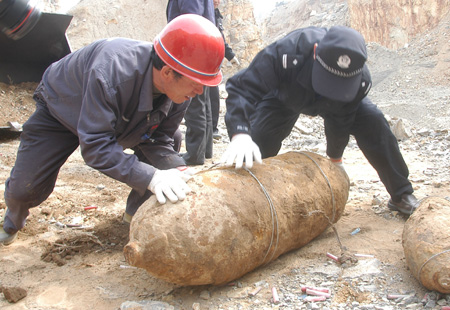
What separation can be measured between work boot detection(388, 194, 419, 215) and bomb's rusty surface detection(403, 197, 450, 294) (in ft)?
2.25

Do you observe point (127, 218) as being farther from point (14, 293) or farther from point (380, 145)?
point (380, 145)

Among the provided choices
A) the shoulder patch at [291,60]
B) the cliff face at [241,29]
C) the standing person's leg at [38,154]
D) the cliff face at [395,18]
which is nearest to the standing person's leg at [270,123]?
the shoulder patch at [291,60]

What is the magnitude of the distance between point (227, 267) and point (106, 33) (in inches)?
481

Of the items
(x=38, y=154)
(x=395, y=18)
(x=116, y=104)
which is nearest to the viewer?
(x=116, y=104)

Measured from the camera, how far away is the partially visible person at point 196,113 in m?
4.72

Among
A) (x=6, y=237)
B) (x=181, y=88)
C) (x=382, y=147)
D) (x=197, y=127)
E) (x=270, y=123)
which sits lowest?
(x=6, y=237)

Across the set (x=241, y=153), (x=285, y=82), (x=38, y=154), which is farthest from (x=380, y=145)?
(x=38, y=154)

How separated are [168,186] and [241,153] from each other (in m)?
0.61

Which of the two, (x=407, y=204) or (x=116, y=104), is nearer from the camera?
(x=116, y=104)

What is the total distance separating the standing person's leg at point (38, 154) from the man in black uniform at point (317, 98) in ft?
4.04

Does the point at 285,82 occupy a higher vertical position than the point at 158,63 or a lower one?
lower

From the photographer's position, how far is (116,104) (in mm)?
2500

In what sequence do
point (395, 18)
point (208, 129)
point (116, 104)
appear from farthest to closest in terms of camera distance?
1. point (395, 18)
2. point (208, 129)
3. point (116, 104)

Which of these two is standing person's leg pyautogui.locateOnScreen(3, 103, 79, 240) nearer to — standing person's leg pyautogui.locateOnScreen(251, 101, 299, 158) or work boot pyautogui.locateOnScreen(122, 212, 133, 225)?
work boot pyautogui.locateOnScreen(122, 212, 133, 225)
